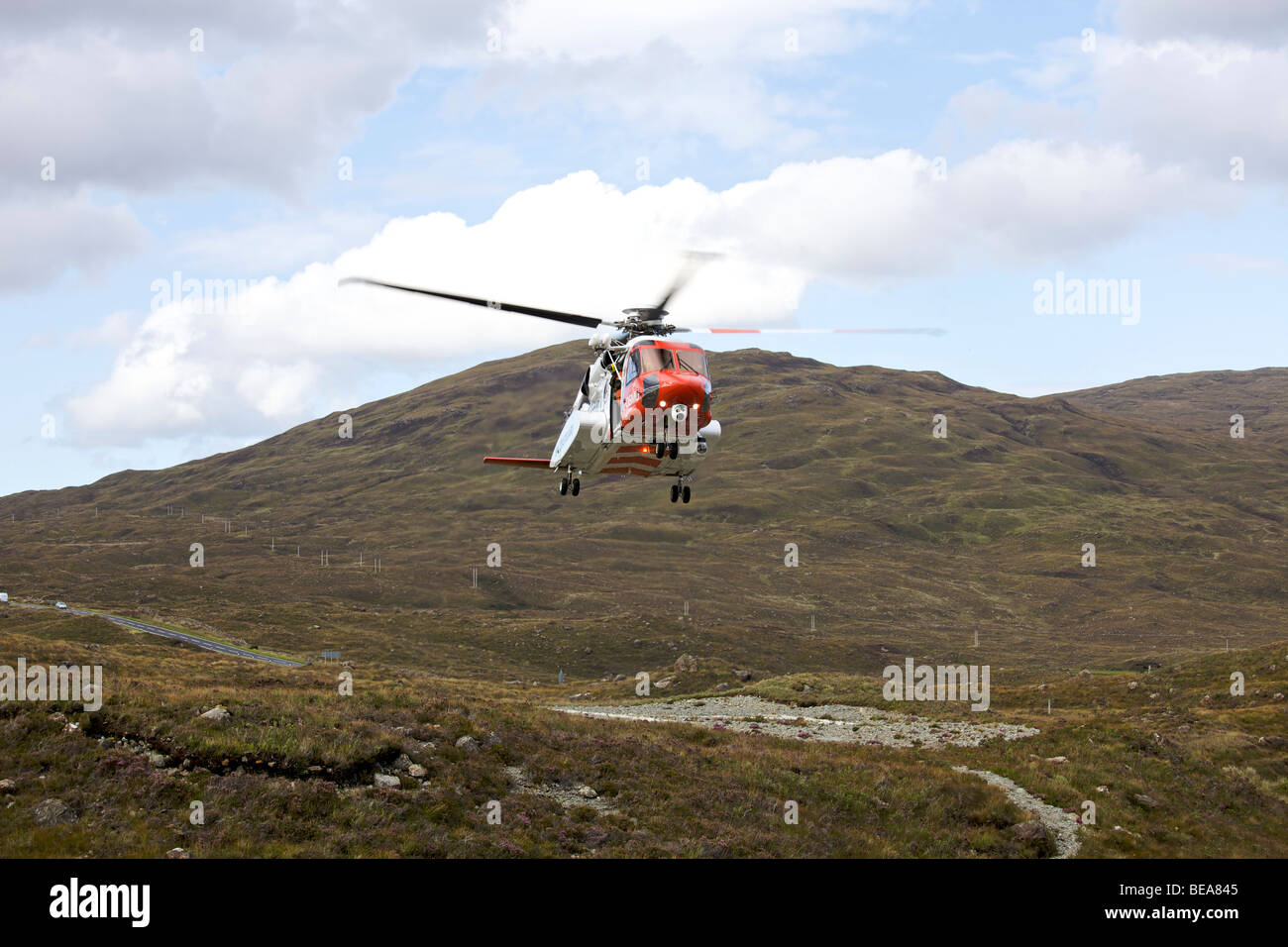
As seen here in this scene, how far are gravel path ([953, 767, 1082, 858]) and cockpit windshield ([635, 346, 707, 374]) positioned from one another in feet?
64.7

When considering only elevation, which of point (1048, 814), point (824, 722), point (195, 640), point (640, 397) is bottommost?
point (1048, 814)

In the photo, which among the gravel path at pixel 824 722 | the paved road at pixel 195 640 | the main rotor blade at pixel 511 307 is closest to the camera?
the main rotor blade at pixel 511 307

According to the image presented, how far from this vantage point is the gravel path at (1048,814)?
33531 mm

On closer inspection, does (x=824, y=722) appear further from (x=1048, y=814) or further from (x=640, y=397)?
(x=640, y=397)

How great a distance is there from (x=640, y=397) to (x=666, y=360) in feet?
5.02

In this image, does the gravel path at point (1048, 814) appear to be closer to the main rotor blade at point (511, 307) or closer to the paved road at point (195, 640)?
the main rotor blade at point (511, 307)

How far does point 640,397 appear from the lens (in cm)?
3328

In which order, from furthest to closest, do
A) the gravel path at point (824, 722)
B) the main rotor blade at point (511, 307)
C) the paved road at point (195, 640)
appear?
the paved road at point (195, 640) → the gravel path at point (824, 722) → the main rotor blade at point (511, 307)

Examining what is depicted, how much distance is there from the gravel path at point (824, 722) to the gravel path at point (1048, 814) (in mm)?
6026

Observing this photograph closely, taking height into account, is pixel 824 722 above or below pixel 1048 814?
above

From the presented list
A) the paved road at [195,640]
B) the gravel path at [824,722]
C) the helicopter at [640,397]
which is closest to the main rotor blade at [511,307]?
the helicopter at [640,397]

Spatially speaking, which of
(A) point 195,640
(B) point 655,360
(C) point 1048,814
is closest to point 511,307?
(B) point 655,360
